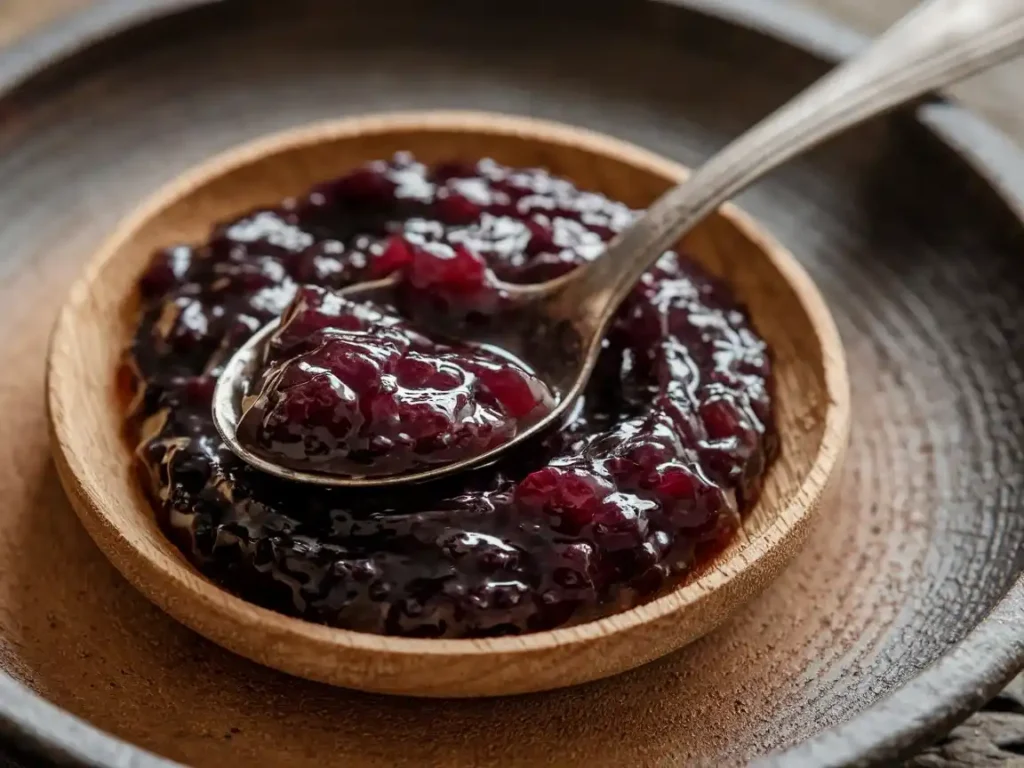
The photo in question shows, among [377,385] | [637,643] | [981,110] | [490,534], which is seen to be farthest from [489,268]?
[981,110]

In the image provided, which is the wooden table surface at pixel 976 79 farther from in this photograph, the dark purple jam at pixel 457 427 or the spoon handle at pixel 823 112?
the spoon handle at pixel 823 112

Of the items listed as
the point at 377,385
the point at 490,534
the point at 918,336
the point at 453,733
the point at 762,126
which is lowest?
the point at 453,733

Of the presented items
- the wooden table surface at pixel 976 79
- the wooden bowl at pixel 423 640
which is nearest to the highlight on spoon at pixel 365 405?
the wooden bowl at pixel 423 640

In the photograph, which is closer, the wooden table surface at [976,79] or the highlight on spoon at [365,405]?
the highlight on spoon at [365,405]

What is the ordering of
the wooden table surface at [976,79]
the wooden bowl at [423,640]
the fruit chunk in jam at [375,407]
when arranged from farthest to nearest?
the wooden table surface at [976,79] < the fruit chunk in jam at [375,407] < the wooden bowl at [423,640]

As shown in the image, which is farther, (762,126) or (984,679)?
(762,126)

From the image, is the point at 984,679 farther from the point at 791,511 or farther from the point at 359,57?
the point at 359,57

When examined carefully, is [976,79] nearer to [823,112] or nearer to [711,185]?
[823,112]
